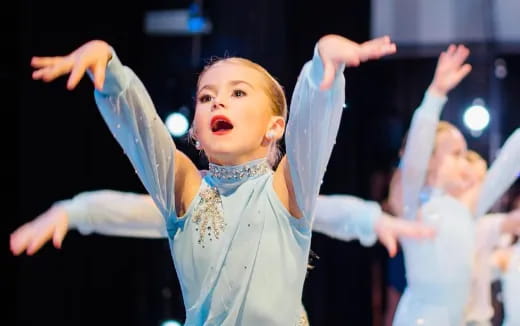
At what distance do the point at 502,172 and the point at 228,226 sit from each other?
0.98m

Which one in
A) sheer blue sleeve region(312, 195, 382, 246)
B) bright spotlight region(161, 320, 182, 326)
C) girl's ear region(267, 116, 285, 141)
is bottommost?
bright spotlight region(161, 320, 182, 326)

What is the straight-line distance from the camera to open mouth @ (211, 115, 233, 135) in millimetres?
1418

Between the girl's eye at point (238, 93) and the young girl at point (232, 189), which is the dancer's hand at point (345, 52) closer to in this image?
the young girl at point (232, 189)

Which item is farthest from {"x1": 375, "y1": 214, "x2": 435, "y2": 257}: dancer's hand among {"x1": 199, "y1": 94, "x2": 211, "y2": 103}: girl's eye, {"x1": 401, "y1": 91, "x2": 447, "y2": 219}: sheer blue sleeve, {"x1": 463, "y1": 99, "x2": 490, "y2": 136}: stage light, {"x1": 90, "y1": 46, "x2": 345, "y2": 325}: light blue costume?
{"x1": 463, "y1": 99, "x2": 490, "y2": 136}: stage light

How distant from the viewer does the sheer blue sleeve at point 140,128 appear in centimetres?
134

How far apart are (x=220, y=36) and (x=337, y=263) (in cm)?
85

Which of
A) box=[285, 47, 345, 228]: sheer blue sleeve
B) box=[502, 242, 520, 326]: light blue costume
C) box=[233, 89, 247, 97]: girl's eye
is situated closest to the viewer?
box=[285, 47, 345, 228]: sheer blue sleeve

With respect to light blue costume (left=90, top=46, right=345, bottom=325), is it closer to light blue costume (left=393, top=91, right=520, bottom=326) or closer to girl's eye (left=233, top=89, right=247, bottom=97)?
girl's eye (left=233, top=89, right=247, bottom=97)

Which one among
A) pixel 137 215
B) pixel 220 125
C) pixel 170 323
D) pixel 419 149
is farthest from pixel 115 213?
pixel 170 323

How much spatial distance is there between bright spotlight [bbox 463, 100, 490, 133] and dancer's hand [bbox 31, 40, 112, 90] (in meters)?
1.72

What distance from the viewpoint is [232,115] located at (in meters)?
1.42

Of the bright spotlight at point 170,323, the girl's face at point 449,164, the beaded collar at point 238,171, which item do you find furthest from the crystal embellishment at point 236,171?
the bright spotlight at point 170,323

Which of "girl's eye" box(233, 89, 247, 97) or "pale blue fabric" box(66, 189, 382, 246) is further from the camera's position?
"pale blue fabric" box(66, 189, 382, 246)

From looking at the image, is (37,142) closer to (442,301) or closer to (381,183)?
(381,183)
